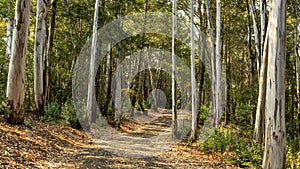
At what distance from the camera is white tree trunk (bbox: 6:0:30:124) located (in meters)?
8.97

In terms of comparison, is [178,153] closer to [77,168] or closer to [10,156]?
[77,168]

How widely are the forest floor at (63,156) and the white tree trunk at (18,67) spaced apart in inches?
19.5

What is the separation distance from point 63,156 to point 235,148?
5.88 metres

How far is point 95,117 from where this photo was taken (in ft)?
58.5

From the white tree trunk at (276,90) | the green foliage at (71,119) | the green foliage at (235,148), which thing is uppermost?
Answer: the white tree trunk at (276,90)

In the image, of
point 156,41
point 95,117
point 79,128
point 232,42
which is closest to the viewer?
point 79,128

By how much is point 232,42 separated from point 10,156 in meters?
22.0

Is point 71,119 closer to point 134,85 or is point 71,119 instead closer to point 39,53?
point 39,53

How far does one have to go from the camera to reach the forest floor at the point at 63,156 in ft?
21.9

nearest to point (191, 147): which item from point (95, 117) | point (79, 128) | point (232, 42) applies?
point (79, 128)

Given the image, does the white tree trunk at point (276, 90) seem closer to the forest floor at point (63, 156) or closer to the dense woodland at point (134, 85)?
the dense woodland at point (134, 85)

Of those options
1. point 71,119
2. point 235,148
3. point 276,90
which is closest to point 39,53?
point 71,119

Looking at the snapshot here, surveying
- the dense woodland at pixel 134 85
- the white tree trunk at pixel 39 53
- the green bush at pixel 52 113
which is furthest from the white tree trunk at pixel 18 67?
the green bush at pixel 52 113

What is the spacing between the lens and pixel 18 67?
29.7 ft
